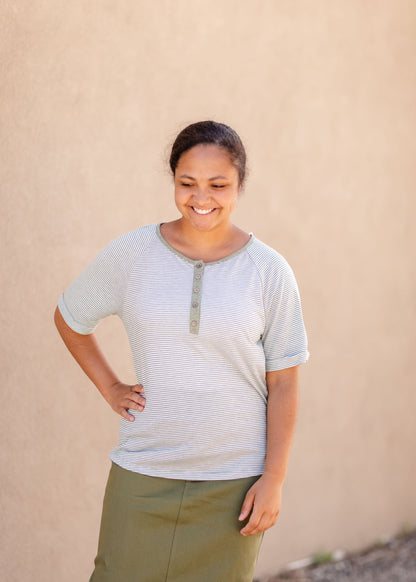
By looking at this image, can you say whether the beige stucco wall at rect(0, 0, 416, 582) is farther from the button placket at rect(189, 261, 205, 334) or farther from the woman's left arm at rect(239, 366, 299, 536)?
the woman's left arm at rect(239, 366, 299, 536)

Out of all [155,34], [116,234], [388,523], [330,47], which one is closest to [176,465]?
[116,234]

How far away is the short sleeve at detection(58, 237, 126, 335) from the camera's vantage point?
83.2 inches

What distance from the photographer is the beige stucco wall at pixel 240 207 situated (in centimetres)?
284

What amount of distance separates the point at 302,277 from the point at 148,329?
6.47 feet

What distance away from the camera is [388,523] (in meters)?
4.57

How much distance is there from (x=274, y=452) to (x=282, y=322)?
1.14ft

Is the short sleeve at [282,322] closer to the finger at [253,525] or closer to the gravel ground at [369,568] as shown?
the finger at [253,525]

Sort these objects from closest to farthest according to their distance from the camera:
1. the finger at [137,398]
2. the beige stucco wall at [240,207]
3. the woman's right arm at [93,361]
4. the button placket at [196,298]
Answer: the button placket at [196,298], the finger at [137,398], the woman's right arm at [93,361], the beige stucco wall at [240,207]

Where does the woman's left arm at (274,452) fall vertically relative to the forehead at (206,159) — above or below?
below

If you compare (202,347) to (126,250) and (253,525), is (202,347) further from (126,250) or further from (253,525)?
(253,525)

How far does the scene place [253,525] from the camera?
2.03 m

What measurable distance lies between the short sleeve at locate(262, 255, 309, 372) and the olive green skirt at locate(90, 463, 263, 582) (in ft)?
1.15

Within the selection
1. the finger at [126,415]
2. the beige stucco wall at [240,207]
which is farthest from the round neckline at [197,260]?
the beige stucco wall at [240,207]

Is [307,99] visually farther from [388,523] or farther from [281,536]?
[388,523]
